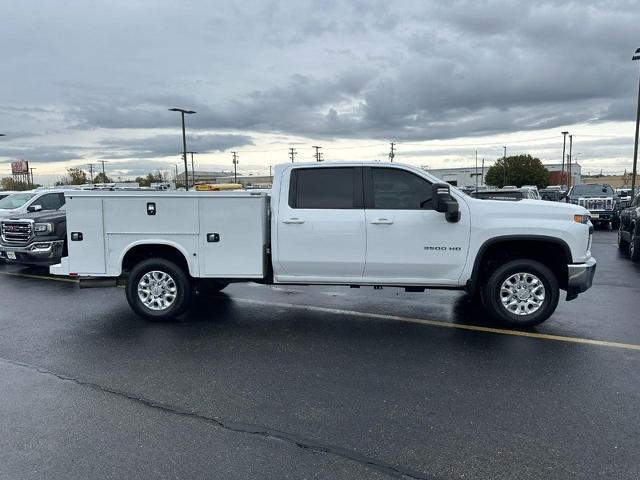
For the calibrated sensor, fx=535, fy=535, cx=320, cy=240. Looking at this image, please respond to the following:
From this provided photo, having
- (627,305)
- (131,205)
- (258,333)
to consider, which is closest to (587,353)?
(627,305)

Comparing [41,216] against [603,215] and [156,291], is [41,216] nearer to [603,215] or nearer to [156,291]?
[156,291]

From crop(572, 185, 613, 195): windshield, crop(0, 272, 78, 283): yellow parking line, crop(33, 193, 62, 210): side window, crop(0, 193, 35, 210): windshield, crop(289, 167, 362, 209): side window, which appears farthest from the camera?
crop(572, 185, 613, 195): windshield

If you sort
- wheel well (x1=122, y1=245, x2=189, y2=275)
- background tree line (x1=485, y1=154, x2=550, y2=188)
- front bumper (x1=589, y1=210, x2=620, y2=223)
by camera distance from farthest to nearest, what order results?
background tree line (x1=485, y1=154, x2=550, y2=188) < front bumper (x1=589, y1=210, x2=620, y2=223) < wheel well (x1=122, y1=245, x2=189, y2=275)

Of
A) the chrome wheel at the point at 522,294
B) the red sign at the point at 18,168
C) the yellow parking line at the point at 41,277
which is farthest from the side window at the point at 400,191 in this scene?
the red sign at the point at 18,168

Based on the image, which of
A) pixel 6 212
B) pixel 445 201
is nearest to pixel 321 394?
pixel 445 201

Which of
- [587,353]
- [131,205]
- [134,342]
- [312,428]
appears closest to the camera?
[312,428]

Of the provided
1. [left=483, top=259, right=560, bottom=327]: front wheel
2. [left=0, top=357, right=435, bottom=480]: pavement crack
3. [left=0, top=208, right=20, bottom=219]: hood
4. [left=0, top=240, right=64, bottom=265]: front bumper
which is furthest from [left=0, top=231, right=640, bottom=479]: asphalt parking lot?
[left=0, top=208, right=20, bottom=219]: hood

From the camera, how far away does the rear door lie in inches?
258

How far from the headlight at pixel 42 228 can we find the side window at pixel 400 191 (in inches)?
307

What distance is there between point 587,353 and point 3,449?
208 inches

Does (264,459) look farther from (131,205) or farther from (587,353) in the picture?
(131,205)

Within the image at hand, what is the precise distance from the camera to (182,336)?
251 inches

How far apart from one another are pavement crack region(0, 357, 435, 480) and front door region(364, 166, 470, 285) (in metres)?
3.04

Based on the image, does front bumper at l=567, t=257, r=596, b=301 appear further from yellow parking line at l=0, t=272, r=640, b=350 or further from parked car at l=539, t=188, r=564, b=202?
parked car at l=539, t=188, r=564, b=202
